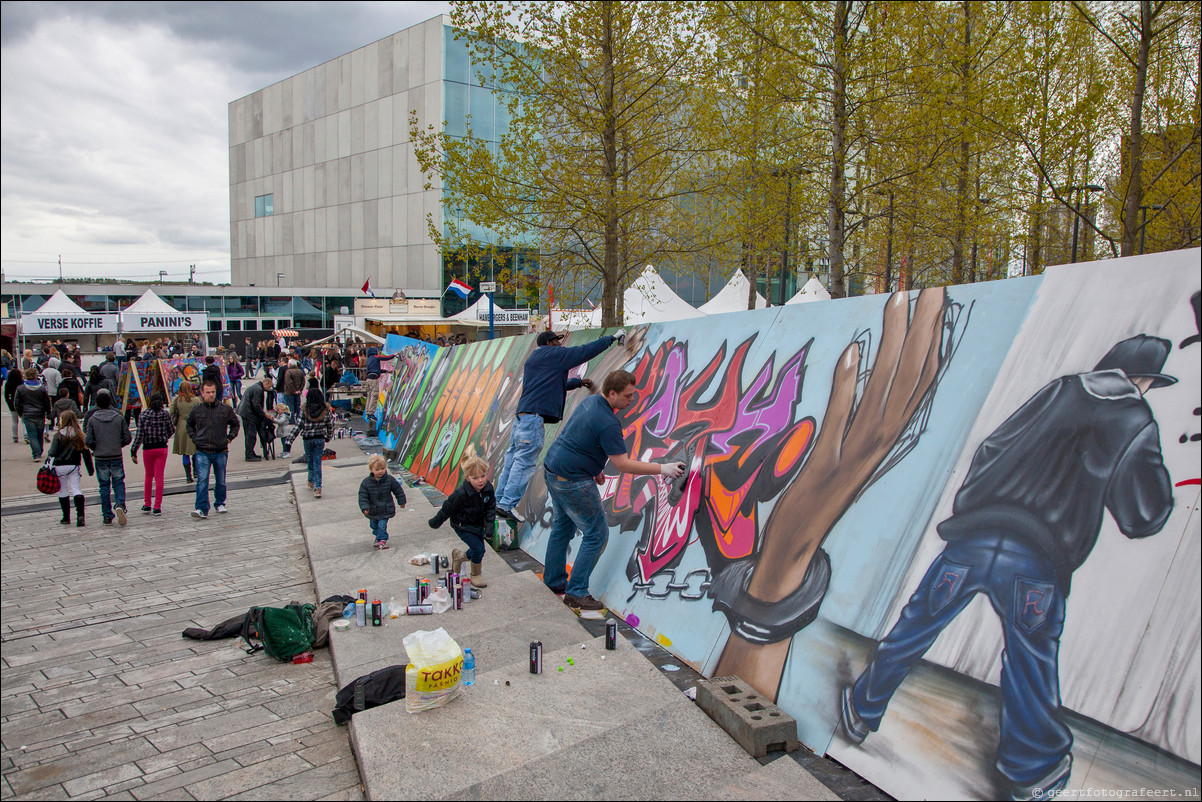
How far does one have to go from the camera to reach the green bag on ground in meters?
5.14

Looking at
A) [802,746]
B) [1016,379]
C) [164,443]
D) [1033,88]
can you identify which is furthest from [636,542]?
[1033,88]

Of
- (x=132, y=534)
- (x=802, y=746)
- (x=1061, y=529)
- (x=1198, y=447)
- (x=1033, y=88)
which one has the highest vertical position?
(x=1033, y=88)

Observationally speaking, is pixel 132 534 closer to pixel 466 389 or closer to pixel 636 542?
pixel 466 389

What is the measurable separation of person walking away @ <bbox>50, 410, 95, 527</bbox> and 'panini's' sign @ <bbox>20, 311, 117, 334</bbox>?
1905 cm

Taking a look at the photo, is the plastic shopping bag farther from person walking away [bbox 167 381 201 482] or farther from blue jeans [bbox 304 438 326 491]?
person walking away [bbox 167 381 201 482]

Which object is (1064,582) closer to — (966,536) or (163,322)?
(966,536)

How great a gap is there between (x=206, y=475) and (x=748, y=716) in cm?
863

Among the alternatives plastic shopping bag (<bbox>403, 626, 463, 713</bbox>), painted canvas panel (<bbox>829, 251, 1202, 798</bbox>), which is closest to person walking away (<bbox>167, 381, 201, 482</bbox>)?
plastic shopping bag (<bbox>403, 626, 463, 713</bbox>)

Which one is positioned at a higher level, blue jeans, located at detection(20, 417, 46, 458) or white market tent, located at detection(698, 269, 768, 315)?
white market tent, located at detection(698, 269, 768, 315)

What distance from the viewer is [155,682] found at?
487 cm

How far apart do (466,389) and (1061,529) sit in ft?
30.7

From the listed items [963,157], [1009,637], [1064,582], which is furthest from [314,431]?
[963,157]

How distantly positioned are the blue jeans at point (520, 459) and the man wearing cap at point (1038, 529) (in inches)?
175

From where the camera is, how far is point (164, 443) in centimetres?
962
